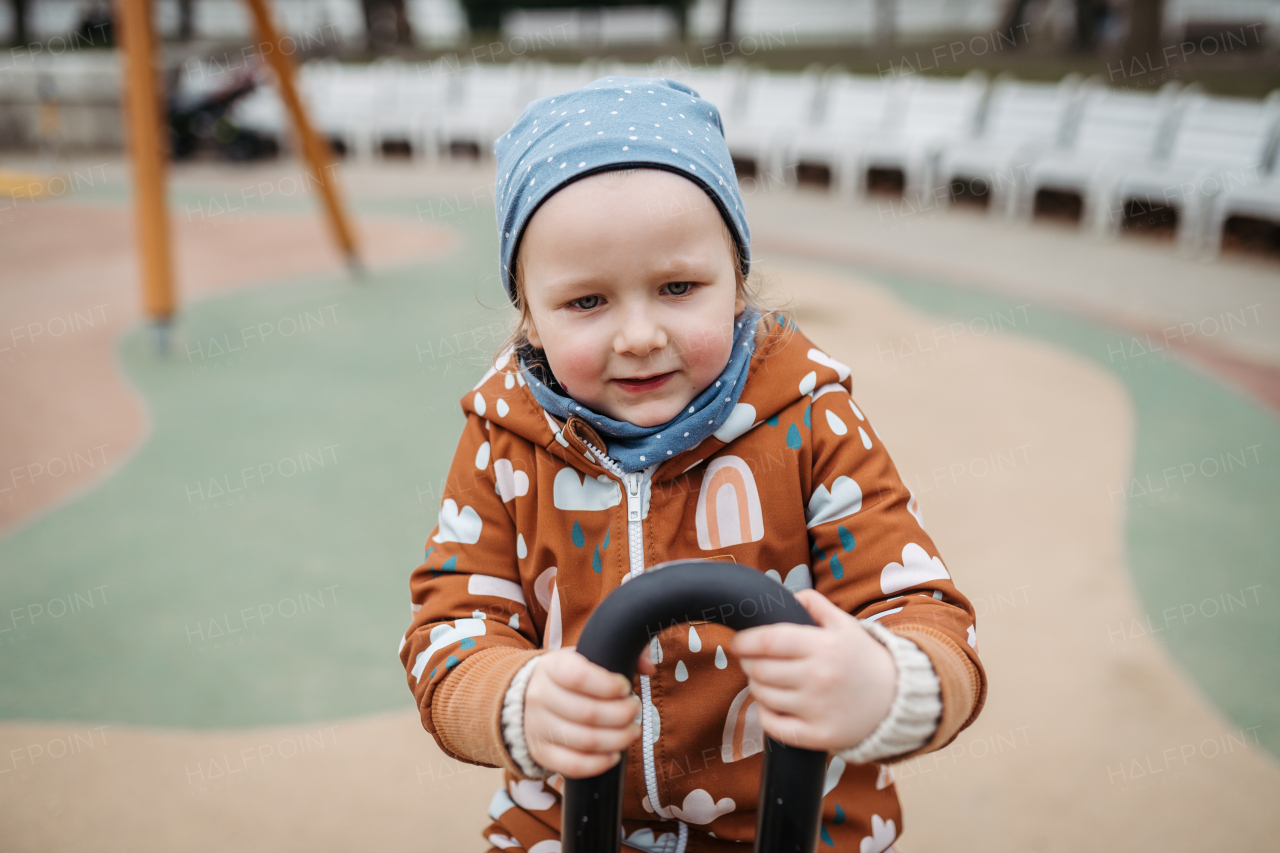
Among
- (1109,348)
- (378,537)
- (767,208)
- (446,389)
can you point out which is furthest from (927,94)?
(378,537)

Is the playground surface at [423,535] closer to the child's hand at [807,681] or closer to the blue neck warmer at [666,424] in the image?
the blue neck warmer at [666,424]

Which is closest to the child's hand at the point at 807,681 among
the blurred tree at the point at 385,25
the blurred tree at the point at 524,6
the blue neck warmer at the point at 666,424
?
the blue neck warmer at the point at 666,424

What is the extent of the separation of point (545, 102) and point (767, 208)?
7462 mm

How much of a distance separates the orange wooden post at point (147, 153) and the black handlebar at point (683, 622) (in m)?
4.82

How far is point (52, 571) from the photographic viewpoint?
3051 mm

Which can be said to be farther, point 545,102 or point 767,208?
point 767,208

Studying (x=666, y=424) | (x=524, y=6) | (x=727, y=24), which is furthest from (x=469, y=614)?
(x=524, y=6)

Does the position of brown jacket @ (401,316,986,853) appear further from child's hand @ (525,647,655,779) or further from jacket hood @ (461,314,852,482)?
child's hand @ (525,647,655,779)

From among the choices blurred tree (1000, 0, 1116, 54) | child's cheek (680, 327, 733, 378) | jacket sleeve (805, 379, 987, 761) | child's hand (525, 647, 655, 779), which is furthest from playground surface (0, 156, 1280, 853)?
blurred tree (1000, 0, 1116, 54)

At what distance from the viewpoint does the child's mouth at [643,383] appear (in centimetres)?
116

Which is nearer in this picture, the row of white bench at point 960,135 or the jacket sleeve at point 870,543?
the jacket sleeve at point 870,543

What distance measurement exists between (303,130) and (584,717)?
600cm

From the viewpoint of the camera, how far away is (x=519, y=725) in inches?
37.7

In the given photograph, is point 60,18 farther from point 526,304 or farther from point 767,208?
point 526,304
